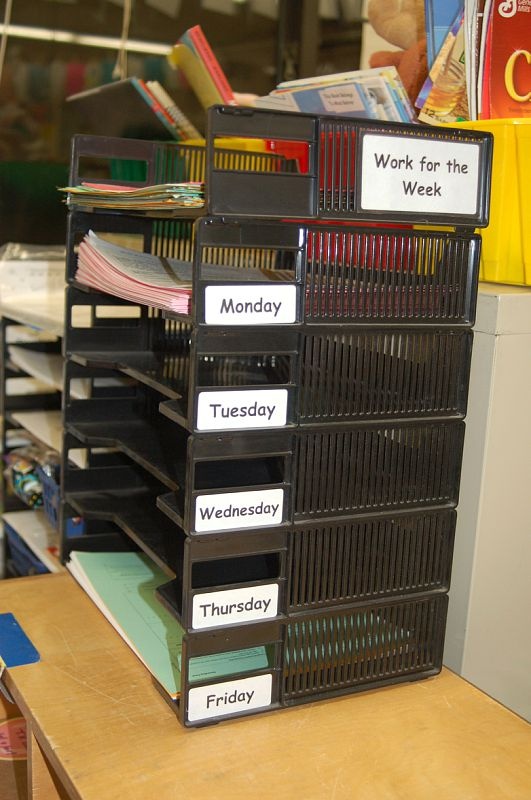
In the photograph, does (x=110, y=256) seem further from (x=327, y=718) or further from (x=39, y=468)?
(x=39, y=468)

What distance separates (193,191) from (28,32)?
1.39m

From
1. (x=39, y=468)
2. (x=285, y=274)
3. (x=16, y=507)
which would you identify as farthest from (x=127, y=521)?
(x=16, y=507)

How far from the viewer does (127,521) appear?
1.21 m

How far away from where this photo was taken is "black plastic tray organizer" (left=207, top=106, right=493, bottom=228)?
819 mm

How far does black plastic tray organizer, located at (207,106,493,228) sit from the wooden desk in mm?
529

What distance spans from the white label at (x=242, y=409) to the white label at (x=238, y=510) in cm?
7

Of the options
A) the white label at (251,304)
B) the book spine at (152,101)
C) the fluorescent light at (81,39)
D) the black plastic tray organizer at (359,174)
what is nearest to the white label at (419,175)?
the black plastic tray organizer at (359,174)

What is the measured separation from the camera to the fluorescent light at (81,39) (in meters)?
2.02

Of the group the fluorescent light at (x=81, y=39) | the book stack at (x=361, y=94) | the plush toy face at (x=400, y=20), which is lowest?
the book stack at (x=361, y=94)

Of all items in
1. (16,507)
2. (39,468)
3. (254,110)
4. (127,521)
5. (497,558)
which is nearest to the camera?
(254,110)

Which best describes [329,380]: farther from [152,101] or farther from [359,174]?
[152,101]

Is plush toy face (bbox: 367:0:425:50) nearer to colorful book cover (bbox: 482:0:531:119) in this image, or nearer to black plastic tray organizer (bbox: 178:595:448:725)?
colorful book cover (bbox: 482:0:531:119)

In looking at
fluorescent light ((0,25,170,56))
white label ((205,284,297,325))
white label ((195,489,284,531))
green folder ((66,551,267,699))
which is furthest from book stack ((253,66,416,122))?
fluorescent light ((0,25,170,56))

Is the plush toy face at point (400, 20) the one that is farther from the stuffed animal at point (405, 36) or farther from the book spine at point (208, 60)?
the book spine at point (208, 60)
